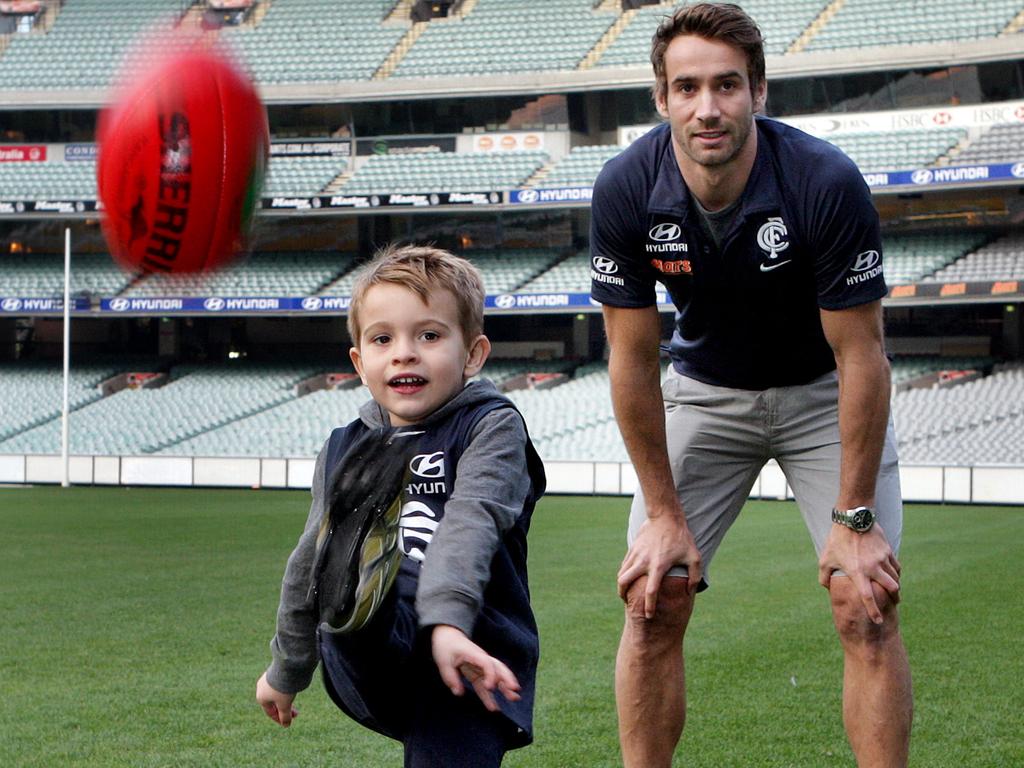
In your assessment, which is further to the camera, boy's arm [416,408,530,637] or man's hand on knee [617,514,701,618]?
man's hand on knee [617,514,701,618]

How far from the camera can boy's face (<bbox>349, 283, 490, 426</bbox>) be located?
8.69ft

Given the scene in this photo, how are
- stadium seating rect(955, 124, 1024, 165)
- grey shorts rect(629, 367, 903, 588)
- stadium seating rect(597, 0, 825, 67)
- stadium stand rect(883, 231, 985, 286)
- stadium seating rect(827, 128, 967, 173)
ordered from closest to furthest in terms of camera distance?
1. grey shorts rect(629, 367, 903, 588)
2. stadium seating rect(955, 124, 1024, 165)
3. stadium stand rect(883, 231, 985, 286)
4. stadium seating rect(827, 128, 967, 173)
5. stadium seating rect(597, 0, 825, 67)

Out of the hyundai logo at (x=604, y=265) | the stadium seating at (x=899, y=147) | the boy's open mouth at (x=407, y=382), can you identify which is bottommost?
the boy's open mouth at (x=407, y=382)

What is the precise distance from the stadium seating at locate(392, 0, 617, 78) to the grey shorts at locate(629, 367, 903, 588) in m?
33.1

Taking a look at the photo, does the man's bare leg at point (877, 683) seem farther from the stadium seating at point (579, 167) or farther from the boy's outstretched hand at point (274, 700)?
the stadium seating at point (579, 167)

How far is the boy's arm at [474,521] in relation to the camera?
2.42 meters

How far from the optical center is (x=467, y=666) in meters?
2.35

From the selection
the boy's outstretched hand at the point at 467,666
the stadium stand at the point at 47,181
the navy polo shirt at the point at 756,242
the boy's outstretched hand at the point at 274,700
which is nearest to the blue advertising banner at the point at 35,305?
the stadium stand at the point at 47,181

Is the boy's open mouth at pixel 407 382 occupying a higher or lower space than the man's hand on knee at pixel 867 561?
higher

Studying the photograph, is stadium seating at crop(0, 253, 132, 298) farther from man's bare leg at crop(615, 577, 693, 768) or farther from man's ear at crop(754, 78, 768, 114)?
man's ear at crop(754, 78, 768, 114)

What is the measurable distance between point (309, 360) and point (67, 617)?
94.3 ft

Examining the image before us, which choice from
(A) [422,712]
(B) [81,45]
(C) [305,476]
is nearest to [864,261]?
(A) [422,712]

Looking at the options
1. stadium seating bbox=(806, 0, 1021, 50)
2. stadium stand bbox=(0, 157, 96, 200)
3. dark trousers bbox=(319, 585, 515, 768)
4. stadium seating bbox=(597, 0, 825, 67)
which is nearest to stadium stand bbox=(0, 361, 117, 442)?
stadium stand bbox=(0, 157, 96, 200)

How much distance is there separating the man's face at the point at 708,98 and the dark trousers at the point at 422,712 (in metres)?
1.59
